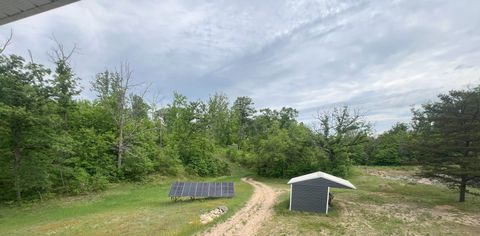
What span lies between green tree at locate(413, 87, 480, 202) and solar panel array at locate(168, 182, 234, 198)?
578 inches

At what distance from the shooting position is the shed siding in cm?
1619

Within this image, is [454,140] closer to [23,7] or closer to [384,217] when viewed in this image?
[384,217]

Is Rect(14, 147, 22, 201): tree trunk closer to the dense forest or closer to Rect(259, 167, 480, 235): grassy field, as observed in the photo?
the dense forest

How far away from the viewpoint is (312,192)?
1641 cm

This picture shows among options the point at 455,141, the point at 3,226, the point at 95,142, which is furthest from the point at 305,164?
the point at 3,226

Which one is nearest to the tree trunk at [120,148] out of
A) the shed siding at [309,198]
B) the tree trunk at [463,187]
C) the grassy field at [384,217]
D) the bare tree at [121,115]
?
the bare tree at [121,115]

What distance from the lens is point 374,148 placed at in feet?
189

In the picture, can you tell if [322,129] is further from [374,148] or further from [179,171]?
[374,148]

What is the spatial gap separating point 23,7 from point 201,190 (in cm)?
1778

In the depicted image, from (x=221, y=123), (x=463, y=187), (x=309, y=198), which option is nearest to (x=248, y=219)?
(x=309, y=198)

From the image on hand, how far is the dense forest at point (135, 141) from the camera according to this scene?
18.7 m

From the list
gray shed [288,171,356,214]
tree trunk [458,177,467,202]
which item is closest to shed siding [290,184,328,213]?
gray shed [288,171,356,214]

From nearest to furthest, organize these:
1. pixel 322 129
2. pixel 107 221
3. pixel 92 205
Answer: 1. pixel 107 221
2. pixel 92 205
3. pixel 322 129

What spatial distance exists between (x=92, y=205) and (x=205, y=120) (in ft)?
79.9
